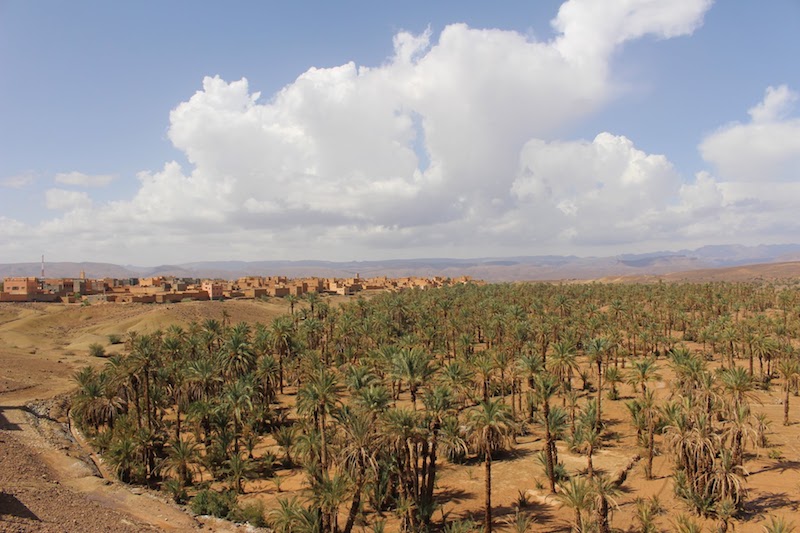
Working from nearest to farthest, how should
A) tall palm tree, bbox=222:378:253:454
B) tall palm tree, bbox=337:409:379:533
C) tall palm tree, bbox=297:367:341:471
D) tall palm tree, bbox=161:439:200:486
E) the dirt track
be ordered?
the dirt track < tall palm tree, bbox=337:409:379:533 < tall palm tree, bbox=297:367:341:471 < tall palm tree, bbox=161:439:200:486 < tall palm tree, bbox=222:378:253:454

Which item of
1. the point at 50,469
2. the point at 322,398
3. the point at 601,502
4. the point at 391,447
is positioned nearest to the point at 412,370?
the point at 391,447

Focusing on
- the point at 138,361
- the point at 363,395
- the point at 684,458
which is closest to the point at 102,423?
the point at 138,361

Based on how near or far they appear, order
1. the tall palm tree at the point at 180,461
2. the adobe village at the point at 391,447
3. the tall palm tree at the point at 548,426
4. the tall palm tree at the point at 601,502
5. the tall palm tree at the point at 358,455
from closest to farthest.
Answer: the tall palm tree at the point at 601,502 < the tall palm tree at the point at 358,455 < the adobe village at the point at 391,447 < the tall palm tree at the point at 548,426 < the tall palm tree at the point at 180,461

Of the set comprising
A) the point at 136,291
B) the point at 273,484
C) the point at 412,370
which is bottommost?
the point at 273,484

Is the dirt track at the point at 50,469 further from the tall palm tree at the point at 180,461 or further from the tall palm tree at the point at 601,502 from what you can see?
the tall palm tree at the point at 601,502

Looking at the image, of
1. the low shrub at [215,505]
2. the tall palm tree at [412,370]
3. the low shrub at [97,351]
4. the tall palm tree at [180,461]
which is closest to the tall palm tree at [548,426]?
the tall palm tree at [412,370]

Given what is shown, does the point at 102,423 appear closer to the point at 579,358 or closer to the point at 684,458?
the point at 684,458

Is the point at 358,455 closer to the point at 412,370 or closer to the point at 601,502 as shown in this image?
the point at 412,370

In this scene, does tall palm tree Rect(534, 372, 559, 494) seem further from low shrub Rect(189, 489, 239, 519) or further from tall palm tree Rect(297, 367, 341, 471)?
low shrub Rect(189, 489, 239, 519)

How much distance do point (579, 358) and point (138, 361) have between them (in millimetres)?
61675

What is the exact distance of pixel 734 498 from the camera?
2858cm

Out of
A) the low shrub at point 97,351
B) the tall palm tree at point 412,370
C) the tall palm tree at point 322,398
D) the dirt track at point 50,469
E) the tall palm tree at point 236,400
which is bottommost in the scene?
the dirt track at point 50,469

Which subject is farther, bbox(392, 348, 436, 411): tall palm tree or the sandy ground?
bbox(392, 348, 436, 411): tall palm tree

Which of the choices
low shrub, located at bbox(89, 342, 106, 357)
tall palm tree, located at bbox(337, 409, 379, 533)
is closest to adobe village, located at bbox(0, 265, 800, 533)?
tall palm tree, located at bbox(337, 409, 379, 533)
